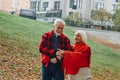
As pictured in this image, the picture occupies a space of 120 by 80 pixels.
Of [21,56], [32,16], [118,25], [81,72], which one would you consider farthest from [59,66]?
[118,25]

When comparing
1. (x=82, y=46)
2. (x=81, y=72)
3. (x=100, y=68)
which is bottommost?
(x=100, y=68)

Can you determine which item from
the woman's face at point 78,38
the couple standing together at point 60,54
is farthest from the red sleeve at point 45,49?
the woman's face at point 78,38

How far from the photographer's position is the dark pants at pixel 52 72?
7.45m

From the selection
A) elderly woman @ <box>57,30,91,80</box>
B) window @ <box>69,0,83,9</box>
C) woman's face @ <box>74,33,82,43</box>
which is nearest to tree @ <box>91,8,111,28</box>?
window @ <box>69,0,83,9</box>

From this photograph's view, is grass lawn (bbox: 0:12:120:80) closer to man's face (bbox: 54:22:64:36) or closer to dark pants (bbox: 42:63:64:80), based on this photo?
dark pants (bbox: 42:63:64:80)

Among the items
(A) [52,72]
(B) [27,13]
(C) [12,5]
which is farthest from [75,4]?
(A) [52,72]

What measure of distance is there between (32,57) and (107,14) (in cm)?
5266

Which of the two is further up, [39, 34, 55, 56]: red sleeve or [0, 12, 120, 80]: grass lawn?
[39, 34, 55, 56]: red sleeve

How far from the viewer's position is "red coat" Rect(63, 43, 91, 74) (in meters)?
7.54

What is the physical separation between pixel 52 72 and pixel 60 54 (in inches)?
15.1

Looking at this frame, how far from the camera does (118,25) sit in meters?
60.7

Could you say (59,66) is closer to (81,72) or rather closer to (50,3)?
(81,72)

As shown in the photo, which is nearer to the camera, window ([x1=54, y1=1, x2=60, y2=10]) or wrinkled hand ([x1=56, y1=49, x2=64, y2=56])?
wrinkled hand ([x1=56, y1=49, x2=64, y2=56])

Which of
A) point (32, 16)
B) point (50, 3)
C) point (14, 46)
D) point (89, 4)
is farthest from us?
point (50, 3)
